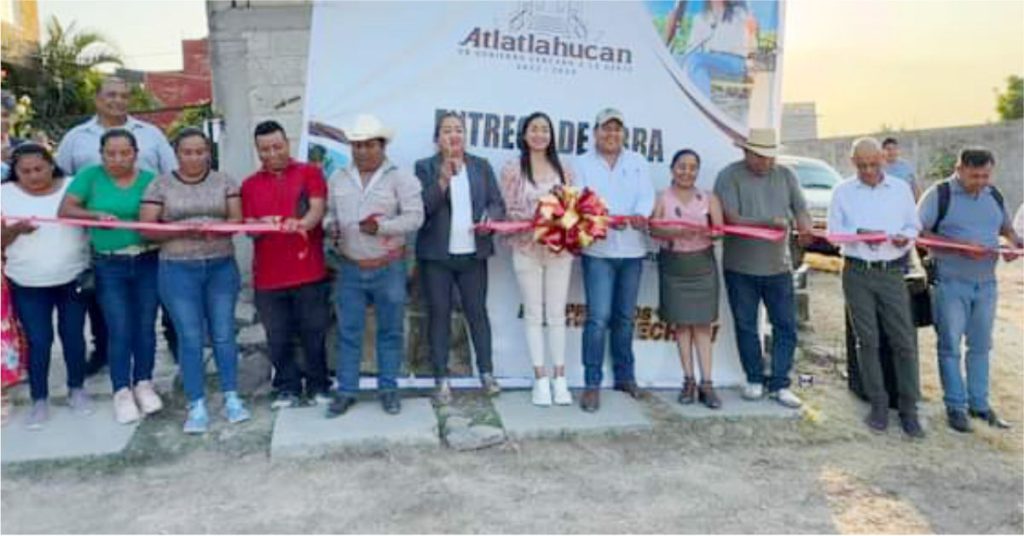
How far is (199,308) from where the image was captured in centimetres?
460

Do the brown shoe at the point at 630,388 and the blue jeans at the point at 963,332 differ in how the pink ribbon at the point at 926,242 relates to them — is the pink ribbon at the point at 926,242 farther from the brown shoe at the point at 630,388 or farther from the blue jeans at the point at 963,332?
the brown shoe at the point at 630,388

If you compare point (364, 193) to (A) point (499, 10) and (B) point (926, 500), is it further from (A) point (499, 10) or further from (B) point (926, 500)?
(B) point (926, 500)

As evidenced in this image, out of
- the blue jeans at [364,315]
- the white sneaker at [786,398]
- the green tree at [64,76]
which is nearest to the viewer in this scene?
the blue jeans at [364,315]

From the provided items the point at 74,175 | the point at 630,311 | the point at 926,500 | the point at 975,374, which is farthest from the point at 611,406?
the point at 74,175

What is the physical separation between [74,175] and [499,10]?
2724 millimetres

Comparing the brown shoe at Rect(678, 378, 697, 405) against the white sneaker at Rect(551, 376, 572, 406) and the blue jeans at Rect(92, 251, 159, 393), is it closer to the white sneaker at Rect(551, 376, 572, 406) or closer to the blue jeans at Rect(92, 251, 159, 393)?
the white sneaker at Rect(551, 376, 572, 406)

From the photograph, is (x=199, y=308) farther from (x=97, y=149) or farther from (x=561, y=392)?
(x=561, y=392)

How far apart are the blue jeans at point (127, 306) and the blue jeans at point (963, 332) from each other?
4634 mm

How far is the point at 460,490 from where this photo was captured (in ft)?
13.4

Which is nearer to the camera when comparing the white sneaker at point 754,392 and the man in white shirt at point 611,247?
the man in white shirt at point 611,247

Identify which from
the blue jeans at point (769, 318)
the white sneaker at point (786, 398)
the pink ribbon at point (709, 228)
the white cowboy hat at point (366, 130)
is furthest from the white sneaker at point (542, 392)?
the white cowboy hat at point (366, 130)

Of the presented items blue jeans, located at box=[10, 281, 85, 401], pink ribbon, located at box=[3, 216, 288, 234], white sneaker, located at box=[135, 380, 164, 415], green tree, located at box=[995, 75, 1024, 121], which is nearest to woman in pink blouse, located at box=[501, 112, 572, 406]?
pink ribbon, located at box=[3, 216, 288, 234]

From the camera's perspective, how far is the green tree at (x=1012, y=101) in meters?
24.8

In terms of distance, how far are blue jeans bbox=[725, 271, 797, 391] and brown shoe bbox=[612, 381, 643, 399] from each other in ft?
2.32
